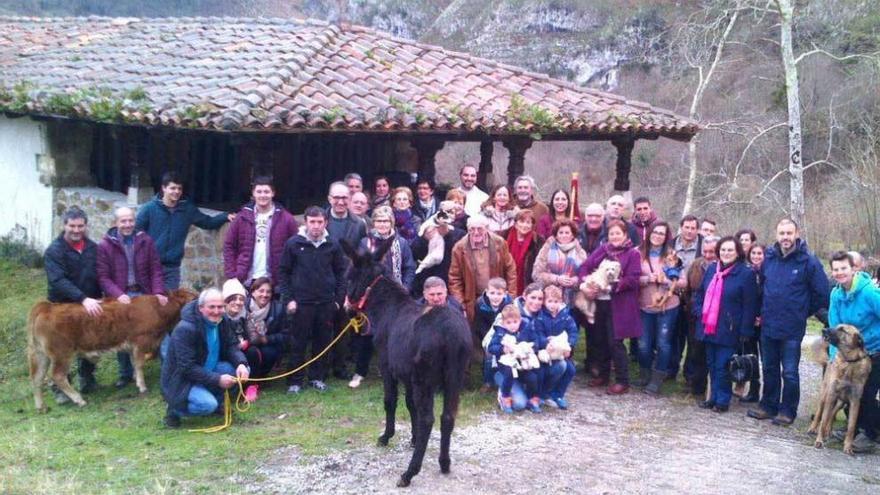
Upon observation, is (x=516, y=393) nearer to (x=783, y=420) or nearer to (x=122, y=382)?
(x=783, y=420)

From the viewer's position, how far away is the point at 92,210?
1102cm

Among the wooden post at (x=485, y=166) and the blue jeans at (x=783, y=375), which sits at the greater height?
the wooden post at (x=485, y=166)

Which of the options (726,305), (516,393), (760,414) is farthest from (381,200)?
(760,414)

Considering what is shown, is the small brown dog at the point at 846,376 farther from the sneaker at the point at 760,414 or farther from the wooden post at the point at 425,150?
the wooden post at the point at 425,150

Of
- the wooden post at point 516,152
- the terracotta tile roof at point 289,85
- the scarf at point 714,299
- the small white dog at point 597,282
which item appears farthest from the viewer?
the wooden post at point 516,152

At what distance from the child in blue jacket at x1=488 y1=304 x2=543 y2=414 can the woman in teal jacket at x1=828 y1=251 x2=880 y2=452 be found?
2421mm

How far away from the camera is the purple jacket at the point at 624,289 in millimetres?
7707

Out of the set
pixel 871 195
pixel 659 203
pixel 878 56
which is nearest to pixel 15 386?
pixel 871 195

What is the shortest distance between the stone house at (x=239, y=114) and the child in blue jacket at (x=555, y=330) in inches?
106

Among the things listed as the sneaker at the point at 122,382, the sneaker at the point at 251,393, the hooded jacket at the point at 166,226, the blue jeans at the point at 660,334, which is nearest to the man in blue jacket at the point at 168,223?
the hooded jacket at the point at 166,226

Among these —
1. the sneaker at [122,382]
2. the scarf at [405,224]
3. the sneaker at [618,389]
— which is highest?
the scarf at [405,224]

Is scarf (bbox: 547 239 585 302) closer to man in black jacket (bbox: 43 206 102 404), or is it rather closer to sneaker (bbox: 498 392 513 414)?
sneaker (bbox: 498 392 513 414)

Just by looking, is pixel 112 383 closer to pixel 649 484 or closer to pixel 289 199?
pixel 289 199

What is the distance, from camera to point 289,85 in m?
9.15
